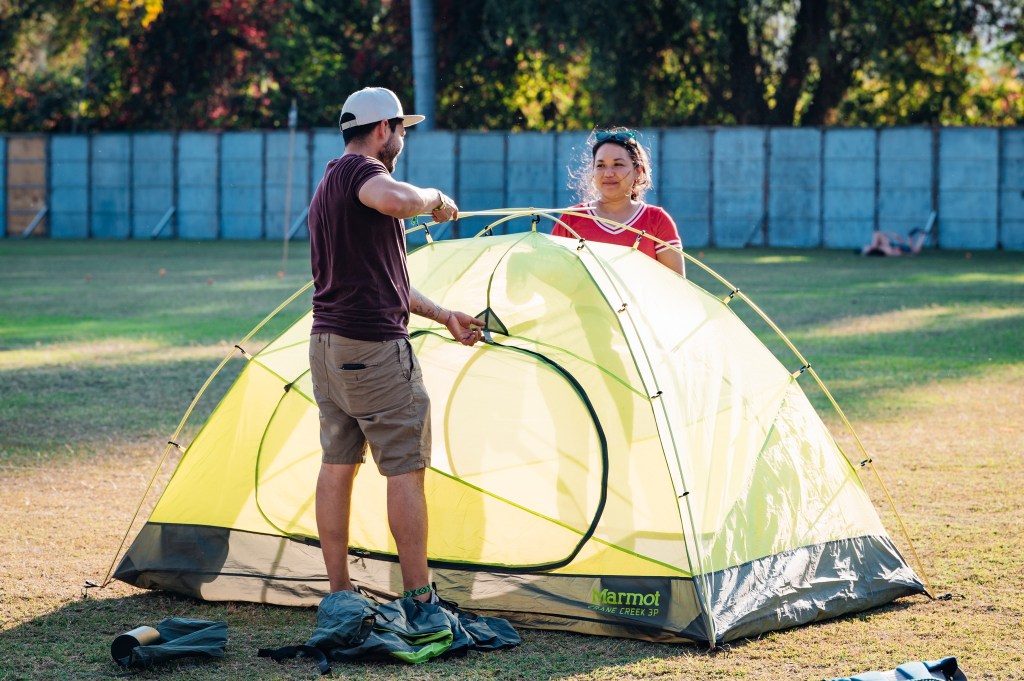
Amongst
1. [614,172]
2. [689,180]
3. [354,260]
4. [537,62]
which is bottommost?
[354,260]

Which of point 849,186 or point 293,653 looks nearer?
point 293,653

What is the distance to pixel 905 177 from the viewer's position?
86.2ft

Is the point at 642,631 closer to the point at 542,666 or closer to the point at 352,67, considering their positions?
the point at 542,666

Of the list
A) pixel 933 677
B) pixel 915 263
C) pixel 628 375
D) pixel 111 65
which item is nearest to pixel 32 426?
pixel 628 375

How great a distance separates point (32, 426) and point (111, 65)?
1159 inches

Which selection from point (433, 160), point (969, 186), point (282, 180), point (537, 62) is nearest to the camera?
point (969, 186)

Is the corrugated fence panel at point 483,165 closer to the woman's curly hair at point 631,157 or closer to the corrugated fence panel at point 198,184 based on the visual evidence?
the corrugated fence panel at point 198,184

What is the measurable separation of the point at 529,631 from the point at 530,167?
2501 cm

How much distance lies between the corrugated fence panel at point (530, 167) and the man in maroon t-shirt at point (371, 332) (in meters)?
24.7

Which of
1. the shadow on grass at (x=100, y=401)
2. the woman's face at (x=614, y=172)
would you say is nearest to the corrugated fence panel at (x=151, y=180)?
the shadow on grass at (x=100, y=401)

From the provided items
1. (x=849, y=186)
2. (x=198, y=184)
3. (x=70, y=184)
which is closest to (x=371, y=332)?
(x=849, y=186)

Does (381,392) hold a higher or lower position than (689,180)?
lower

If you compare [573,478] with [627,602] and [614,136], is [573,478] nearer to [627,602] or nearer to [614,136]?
[627,602]

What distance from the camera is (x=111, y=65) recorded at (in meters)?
35.1
